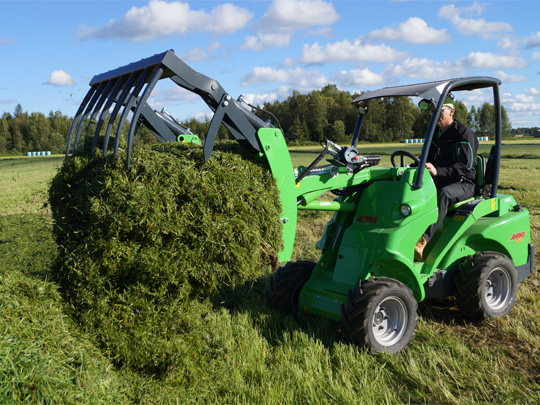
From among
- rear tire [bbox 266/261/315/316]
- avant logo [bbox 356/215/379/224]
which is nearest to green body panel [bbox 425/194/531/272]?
avant logo [bbox 356/215/379/224]

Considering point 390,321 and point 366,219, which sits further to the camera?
point 366,219

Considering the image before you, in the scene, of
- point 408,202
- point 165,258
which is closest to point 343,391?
point 165,258

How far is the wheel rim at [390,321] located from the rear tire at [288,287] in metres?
0.97

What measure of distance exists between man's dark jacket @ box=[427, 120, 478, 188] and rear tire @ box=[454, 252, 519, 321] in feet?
2.92

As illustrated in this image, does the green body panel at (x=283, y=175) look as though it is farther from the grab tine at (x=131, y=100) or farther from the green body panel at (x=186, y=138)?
the green body panel at (x=186, y=138)

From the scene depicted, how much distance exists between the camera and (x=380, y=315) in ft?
15.9

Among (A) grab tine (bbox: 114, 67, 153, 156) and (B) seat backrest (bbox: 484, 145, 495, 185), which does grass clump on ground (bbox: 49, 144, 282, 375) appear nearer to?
(A) grab tine (bbox: 114, 67, 153, 156)

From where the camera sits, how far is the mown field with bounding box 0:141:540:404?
320 cm

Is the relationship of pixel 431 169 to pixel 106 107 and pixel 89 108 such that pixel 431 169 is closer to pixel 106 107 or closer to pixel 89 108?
pixel 106 107

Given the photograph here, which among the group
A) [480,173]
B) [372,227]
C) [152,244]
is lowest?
[372,227]

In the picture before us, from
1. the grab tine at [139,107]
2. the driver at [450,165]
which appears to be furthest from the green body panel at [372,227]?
the grab tine at [139,107]

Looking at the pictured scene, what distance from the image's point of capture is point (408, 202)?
5.03 metres

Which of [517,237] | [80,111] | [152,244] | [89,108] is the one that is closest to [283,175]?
[152,244]

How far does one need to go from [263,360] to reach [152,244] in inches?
58.5
